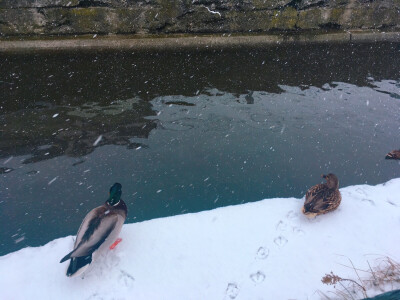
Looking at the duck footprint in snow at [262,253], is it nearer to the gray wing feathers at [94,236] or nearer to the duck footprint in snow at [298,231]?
the duck footprint in snow at [298,231]

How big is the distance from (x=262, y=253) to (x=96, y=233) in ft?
5.16

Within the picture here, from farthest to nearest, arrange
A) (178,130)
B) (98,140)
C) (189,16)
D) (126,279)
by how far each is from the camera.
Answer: (189,16), (178,130), (98,140), (126,279)

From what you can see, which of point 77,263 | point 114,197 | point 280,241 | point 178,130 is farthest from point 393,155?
point 77,263

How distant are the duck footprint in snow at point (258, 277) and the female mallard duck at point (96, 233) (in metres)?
1.33

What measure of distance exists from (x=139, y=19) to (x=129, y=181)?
5069 millimetres

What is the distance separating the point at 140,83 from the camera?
249 inches

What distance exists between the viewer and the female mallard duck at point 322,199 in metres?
3.29

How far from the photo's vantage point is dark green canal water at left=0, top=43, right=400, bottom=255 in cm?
393

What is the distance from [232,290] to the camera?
2674 millimetres

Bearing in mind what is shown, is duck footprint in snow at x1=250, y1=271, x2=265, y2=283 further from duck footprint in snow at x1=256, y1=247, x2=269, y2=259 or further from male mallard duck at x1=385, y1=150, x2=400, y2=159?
male mallard duck at x1=385, y1=150, x2=400, y2=159

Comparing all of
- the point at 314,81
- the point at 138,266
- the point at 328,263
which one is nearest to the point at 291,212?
the point at 328,263

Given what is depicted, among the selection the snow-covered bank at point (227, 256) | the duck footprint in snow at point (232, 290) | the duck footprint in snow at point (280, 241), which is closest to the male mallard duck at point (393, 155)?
the snow-covered bank at point (227, 256)

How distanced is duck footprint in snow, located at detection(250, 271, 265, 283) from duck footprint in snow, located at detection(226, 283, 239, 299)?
18cm

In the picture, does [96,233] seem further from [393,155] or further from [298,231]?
[393,155]
